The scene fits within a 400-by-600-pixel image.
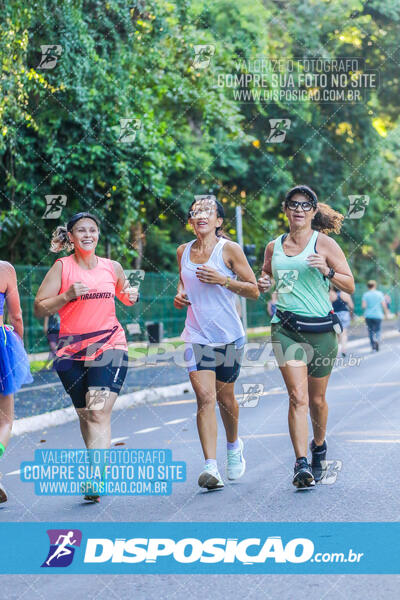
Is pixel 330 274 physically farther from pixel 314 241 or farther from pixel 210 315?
pixel 210 315

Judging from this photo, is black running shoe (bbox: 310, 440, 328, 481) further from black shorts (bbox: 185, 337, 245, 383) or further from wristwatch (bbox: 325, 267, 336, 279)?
wristwatch (bbox: 325, 267, 336, 279)

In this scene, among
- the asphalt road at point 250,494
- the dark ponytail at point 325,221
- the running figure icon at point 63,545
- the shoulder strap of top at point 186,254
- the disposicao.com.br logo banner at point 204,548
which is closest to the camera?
the asphalt road at point 250,494

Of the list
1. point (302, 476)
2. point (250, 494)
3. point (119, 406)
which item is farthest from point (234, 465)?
point (119, 406)

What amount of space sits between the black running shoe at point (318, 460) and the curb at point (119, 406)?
436 cm

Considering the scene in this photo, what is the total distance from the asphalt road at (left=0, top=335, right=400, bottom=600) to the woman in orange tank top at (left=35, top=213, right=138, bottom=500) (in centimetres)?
53

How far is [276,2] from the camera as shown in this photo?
2909 cm

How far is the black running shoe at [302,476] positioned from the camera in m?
6.31

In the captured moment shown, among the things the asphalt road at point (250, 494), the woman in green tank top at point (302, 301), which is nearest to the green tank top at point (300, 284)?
the woman in green tank top at point (302, 301)

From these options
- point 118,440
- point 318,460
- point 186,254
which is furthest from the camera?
point 118,440

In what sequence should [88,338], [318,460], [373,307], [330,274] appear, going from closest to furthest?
[88,338] → [330,274] → [318,460] → [373,307]

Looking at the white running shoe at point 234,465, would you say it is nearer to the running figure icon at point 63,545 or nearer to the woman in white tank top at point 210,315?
the woman in white tank top at point 210,315

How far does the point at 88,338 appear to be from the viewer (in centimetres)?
627

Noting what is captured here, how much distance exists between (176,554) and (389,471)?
8.06 ft

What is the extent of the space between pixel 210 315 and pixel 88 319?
80cm
